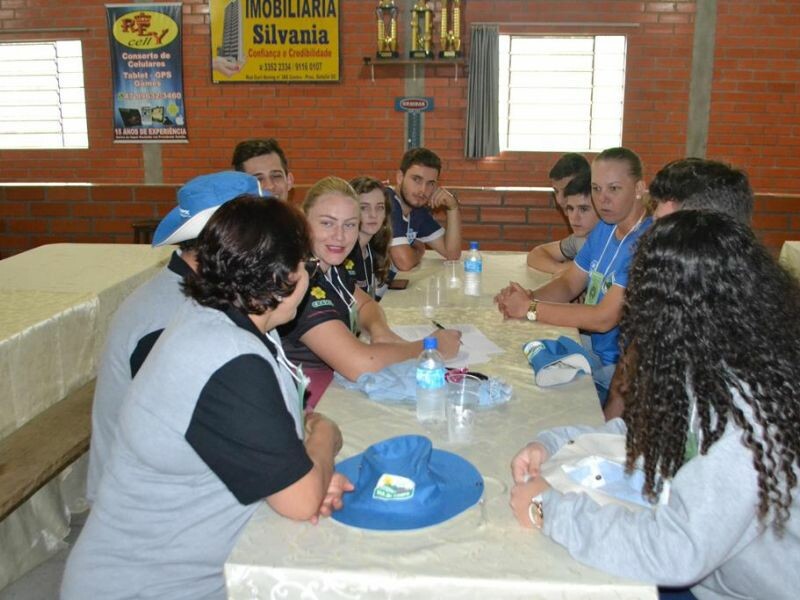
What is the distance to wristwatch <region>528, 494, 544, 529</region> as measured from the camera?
1.30 meters

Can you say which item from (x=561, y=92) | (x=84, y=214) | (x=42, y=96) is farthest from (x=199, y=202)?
(x=42, y=96)

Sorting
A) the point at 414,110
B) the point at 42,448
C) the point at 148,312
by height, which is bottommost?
the point at 42,448

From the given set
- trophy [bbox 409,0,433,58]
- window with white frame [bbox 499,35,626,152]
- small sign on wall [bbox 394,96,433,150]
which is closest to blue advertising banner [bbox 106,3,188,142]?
small sign on wall [bbox 394,96,433,150]

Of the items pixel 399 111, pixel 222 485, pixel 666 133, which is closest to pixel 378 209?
pixel 222 485

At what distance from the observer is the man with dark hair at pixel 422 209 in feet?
13.8

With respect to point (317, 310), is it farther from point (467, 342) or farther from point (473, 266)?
point (473, 266)

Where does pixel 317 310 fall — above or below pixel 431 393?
above

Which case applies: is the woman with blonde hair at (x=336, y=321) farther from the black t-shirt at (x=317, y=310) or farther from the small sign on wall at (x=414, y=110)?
the small sign on wall at (x=414, y=110)

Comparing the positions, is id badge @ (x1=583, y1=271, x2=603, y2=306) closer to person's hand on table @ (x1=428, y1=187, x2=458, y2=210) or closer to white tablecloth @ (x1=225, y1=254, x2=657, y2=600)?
person's hand on table @ (x1=428, y1=187, x2=458, y2=210)

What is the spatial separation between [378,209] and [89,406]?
5.14 feet

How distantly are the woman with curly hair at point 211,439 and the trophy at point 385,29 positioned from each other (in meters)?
5.83

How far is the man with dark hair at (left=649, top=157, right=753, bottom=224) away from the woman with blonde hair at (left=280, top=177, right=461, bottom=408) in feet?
2.63

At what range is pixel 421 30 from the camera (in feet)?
22.4

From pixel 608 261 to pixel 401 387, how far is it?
1.48 meters
